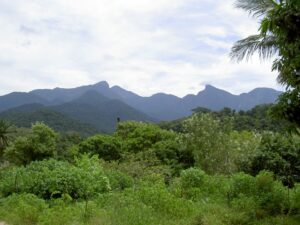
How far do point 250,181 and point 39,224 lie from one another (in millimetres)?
5077

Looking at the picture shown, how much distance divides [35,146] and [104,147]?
641 cm

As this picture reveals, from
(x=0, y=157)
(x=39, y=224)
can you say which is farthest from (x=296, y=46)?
(x=0, y=157)

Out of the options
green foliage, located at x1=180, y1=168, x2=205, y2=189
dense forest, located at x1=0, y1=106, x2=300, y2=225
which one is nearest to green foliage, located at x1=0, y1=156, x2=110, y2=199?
dense forest, located at x1=0, y1=106, x2=300, y2=225

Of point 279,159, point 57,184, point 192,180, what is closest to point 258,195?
point 192,180

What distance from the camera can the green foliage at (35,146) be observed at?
35.7 meters

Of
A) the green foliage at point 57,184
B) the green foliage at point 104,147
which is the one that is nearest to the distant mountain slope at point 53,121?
the green foliage at point 104,147

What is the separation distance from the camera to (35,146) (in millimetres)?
35656

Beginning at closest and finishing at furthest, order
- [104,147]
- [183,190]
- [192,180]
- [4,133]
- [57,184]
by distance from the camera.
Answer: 1. [57,184]
2. [183,190]
3. [192,180]
4. [104,147]
5. [4,133]

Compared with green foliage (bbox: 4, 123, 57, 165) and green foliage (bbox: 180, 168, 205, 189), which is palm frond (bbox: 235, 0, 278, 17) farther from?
green foliage (bbox: 4, 123, 57, 165)

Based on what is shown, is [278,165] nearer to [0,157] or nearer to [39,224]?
[39,224]

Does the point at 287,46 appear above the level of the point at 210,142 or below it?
above

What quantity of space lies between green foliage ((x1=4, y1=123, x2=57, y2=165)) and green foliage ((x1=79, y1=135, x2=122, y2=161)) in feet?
11.8

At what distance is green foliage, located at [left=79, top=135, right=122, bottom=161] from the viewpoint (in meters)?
33.1

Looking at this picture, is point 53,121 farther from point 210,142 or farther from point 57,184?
point 57,184
